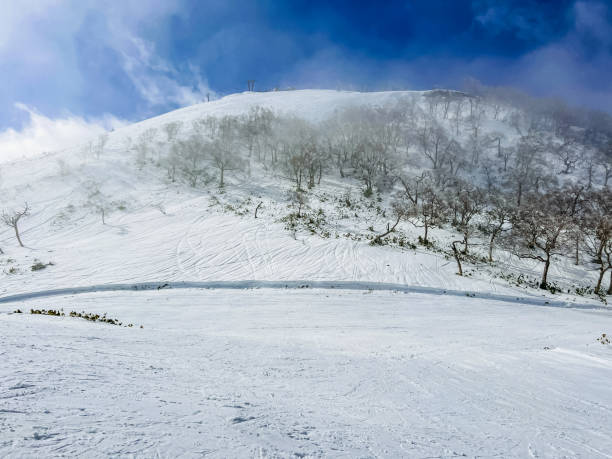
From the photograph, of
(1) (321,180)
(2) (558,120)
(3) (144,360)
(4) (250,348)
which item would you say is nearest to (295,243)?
(4) (250,348)

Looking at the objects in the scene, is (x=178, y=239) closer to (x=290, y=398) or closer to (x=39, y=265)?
(x=39, y=265)

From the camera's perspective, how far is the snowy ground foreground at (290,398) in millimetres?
1911

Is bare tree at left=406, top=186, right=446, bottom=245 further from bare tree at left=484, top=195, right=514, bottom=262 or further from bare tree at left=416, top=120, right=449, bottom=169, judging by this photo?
bare tree at left=416, top=120, right=449, bottom=169

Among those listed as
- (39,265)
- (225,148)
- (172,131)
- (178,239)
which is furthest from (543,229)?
(172,131)

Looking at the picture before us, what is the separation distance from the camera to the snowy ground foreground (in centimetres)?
191

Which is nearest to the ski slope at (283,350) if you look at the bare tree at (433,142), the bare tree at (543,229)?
the bare tree at (543,229)

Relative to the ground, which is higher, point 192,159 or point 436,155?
point 436,155

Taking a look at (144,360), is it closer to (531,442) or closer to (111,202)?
(531,442)

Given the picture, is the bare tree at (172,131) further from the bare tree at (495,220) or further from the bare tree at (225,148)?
the bare tree at (495,220)

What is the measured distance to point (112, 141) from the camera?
65.5 m

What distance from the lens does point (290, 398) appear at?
319 cm

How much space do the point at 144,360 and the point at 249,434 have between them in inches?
87.4

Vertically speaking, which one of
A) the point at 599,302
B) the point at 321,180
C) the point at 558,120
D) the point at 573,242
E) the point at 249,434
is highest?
the point at 558,120

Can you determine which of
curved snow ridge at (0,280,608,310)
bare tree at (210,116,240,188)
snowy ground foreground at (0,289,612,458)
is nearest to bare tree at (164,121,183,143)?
bare tree at (210,116,240,188)
